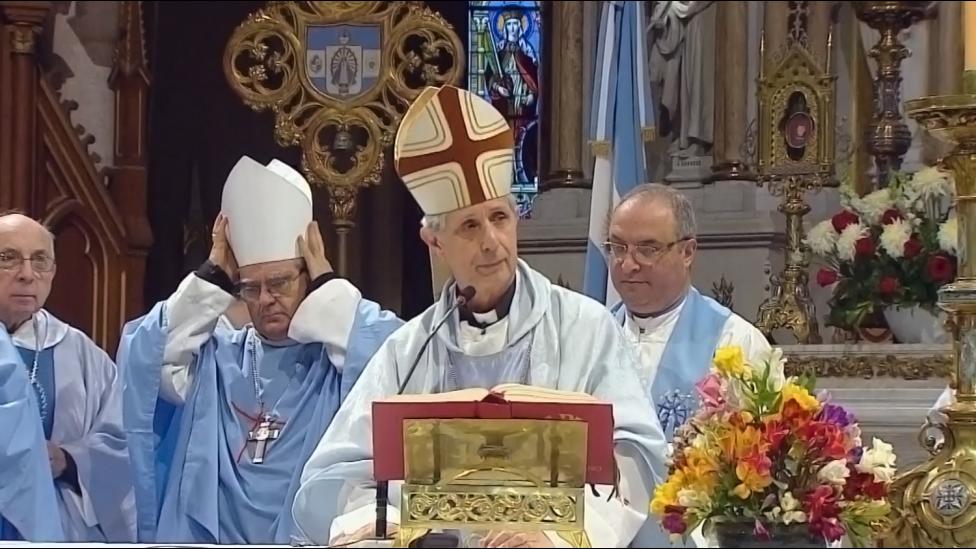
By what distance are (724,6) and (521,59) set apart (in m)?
1.09

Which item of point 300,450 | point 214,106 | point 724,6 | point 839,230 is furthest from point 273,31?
point 214,106

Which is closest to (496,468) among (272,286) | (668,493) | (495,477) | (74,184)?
(495,477)

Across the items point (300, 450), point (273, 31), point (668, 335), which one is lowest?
point (300, 450)

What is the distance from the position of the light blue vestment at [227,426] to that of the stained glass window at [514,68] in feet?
9.89

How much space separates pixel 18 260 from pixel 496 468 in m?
1.83

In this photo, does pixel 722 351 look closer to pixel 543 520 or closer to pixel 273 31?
pixel 543 520

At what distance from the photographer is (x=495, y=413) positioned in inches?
112

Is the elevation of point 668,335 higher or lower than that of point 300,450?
higher

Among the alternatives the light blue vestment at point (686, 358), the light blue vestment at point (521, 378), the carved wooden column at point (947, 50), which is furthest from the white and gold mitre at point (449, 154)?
the carved wooden column at point (947, 50)

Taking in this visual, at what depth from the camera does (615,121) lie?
5.79 metres

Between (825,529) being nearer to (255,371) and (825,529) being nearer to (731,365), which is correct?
(731,365)

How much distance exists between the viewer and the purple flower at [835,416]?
2.96 m

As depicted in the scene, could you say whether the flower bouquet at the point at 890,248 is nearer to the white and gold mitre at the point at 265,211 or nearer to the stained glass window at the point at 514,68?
the white and gold mitre at the point at 265,211

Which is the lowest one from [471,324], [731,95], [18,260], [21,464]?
[21,464]
